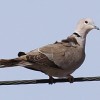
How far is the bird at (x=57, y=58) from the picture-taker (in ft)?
33.2

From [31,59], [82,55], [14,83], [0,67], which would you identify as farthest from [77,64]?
[14,83]

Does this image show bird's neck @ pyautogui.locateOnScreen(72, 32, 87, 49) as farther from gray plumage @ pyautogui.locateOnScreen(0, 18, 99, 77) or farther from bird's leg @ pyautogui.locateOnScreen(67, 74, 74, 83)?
bird's leg @ pyautogui.locateOnScreen(67, 74, 74, 83)

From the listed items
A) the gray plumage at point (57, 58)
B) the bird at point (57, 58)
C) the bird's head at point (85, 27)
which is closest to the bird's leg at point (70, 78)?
the bird at point (57, 58)

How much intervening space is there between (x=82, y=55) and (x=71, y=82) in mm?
1051

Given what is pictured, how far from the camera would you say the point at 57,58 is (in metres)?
10.8

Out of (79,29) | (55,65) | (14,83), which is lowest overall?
(14,83)

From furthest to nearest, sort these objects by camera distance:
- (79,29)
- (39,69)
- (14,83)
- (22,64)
Answer: (79,29)
(39,69)
(22,64)
(14,83)

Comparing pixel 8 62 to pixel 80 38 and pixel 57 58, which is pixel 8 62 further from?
pixel 80 38

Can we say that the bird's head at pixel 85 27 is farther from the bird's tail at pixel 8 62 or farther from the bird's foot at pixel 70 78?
the bird's tail at pixel 8 62

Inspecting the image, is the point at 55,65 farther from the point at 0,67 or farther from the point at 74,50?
the point at 0,67

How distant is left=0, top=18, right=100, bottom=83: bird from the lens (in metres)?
10.1

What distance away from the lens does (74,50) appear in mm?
11406

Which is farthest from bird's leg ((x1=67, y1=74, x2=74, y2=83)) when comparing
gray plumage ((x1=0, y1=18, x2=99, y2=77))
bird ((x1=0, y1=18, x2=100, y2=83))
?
gray plumage ((x1=0, y1=18, x2=99, y2=77))

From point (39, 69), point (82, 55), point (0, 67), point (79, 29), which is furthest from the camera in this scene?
point (79, 29)
